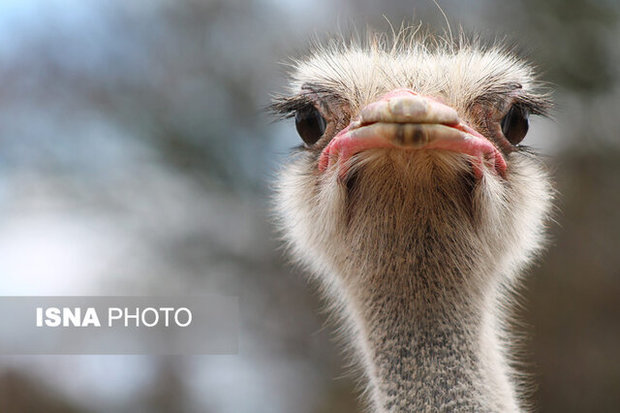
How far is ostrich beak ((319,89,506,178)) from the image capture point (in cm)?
152

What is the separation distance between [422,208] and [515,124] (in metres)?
0.42

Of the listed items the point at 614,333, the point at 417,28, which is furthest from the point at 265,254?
the point at 417,28

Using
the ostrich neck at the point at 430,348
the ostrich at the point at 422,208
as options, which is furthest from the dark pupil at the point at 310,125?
the ostrich neck at the point at 430,348

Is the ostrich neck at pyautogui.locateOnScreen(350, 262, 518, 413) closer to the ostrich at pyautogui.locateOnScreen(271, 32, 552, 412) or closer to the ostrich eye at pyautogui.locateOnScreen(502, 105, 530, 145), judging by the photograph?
the ostrich at pyautogui.locateOnScreen(271, 32, 552, 412)

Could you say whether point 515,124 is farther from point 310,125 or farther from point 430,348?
point 430,348

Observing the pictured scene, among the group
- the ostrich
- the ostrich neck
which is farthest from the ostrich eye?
the ostrich neck

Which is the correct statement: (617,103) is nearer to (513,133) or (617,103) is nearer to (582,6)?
(582,6)

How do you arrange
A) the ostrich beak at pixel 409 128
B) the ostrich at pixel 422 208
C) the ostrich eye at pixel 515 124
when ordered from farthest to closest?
the ostrich eye at pixel 515 124 < the ostrich at pixel 422 208 < the ostrich beak at pixel 409 128

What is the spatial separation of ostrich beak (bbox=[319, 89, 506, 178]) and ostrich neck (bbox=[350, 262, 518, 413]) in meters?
0.39

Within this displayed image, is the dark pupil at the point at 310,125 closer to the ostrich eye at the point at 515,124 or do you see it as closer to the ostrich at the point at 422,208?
the ostrich at the point at 422,208

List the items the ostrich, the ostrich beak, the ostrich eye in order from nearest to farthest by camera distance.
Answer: the ostrich beak < the ostrich < the ostrich eye

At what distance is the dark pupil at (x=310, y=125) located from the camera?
83.0 inches

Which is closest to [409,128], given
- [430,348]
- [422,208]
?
[422,208]

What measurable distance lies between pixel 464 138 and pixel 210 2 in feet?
39.9
